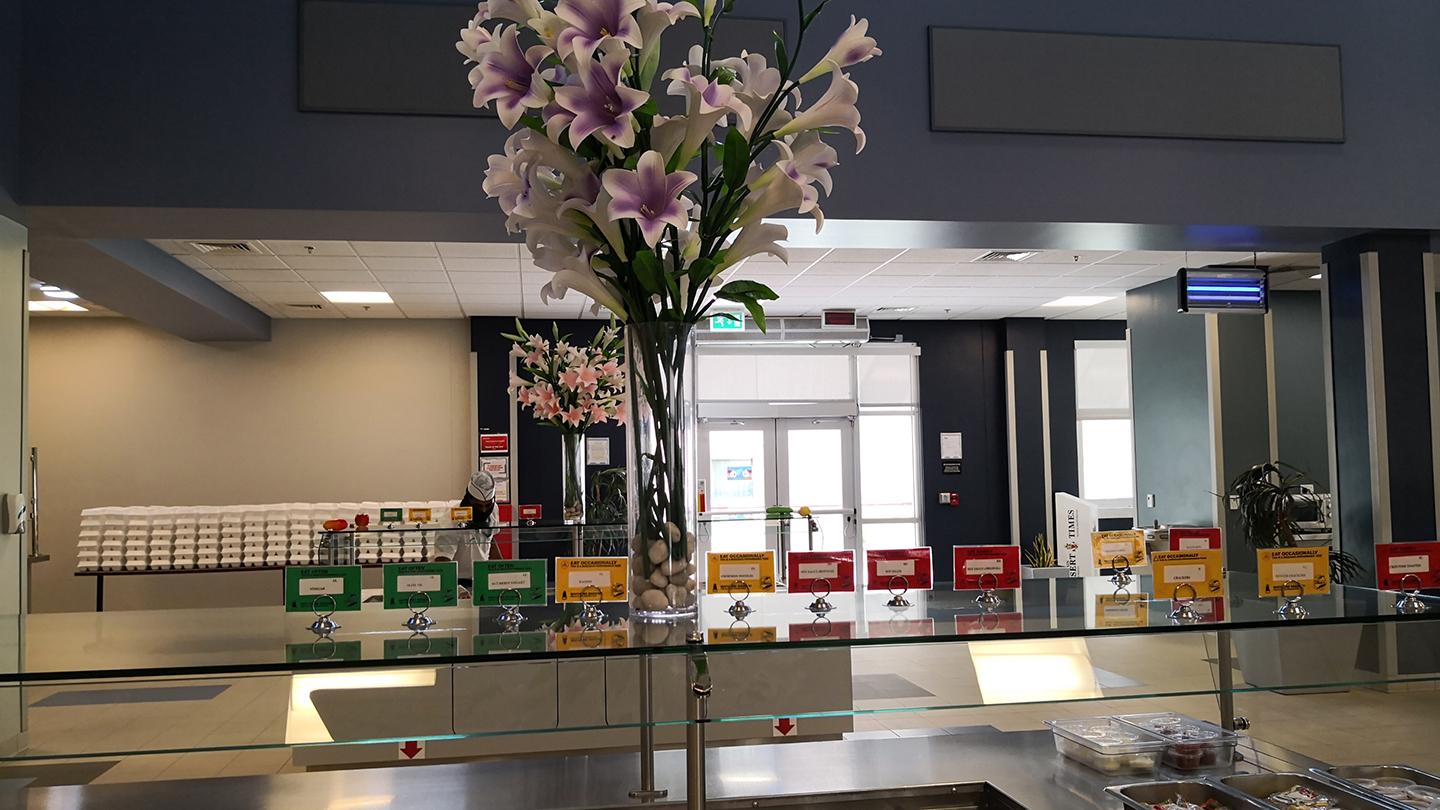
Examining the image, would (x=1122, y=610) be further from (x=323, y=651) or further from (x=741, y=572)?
(x=323, y=651)

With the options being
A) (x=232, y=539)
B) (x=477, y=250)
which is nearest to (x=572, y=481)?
(x=477, y=250)

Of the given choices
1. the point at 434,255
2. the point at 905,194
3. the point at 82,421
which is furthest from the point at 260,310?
the point at 905,194

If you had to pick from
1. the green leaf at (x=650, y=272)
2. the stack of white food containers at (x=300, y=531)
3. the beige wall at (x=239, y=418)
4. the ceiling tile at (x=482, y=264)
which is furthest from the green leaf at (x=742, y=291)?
the beige wall at (x=239, y=418)

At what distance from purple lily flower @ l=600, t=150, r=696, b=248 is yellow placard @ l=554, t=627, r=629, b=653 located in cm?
60

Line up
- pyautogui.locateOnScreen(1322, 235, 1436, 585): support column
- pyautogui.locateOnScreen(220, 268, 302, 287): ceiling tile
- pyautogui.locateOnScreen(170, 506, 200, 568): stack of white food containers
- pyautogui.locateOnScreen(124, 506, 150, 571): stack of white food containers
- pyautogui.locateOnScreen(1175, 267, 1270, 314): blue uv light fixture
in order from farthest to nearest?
pyautogui.locateOnScreen(170, 506, 200, 568): stack of white food containers → pyautogui.locateOnScreen(124, 506, 150, 571): stack of white food containers → pyautogui.locateOnScreen(220, 268, 302, 287): ceiling tile → pyautogui.locateOnScreen(1175, 267, 1270, 314): blue uv light fixture → pyautogui.locateOnScreen(1322, 235, 1436, 585): support column

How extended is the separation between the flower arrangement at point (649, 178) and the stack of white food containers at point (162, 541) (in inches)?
328

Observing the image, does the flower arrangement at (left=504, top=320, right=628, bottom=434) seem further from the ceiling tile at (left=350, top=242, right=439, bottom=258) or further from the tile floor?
the tile floor

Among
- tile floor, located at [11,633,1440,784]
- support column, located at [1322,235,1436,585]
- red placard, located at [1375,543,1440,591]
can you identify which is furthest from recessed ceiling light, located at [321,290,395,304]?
red placard, located at [1375,543,1440,591]

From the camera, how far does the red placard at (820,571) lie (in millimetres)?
2170

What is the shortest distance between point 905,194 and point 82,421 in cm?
951

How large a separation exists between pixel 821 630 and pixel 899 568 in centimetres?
61

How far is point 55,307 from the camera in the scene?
10.1m

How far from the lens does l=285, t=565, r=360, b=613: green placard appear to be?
1939mm

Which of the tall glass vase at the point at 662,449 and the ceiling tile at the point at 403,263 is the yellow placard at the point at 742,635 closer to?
the tall glass vase at the point at 662,449
